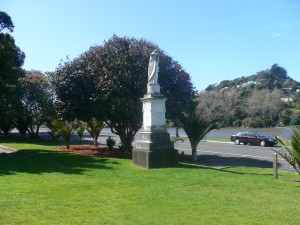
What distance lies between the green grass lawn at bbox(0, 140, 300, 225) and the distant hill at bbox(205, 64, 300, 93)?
304 ft

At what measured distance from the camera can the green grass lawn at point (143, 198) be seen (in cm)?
629

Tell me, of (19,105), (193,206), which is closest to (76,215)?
(193,206)

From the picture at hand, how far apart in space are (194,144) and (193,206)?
12.5 metres

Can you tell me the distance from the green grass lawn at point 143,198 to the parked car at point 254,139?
2008 cm

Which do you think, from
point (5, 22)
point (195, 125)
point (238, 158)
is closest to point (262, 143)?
point (238, 158)

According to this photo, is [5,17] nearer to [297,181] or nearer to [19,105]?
[19,105]

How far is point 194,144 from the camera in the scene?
64.2 ft

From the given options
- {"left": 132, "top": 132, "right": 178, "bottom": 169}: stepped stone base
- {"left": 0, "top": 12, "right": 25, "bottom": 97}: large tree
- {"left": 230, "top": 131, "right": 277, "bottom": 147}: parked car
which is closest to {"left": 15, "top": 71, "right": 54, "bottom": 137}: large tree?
{"left": 0, "top": 12, "right": 25, "bottom": 97}: large tree

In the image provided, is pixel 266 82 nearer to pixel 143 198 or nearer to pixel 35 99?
pixel 35 99

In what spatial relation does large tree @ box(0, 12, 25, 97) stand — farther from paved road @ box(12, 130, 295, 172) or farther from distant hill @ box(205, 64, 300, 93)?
distant hill @ box(205, 64, 300, 93)

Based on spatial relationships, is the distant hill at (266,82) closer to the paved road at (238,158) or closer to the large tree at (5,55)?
the paved road at (238,158)

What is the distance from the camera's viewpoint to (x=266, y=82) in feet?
348

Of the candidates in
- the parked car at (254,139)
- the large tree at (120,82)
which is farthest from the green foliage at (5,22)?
the parked car at (254,139)

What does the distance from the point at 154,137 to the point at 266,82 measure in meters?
98.3
